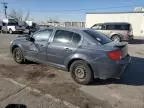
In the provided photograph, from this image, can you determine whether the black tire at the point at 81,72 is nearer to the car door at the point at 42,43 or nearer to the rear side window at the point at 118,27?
the car door at the point at 42,43

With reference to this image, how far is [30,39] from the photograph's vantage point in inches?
295

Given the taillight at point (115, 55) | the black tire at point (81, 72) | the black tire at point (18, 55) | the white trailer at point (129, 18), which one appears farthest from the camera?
the white trailer at point (129, 18)

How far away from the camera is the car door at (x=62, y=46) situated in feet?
20.4

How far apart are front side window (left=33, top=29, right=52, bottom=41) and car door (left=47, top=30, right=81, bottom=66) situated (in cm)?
32

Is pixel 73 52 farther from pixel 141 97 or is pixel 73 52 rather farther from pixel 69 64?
pixel 141 97

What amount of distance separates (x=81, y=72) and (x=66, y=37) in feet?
3.95

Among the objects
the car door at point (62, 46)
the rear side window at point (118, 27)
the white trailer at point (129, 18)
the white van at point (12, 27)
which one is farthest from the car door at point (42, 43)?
the white trailer at point (129, 18)

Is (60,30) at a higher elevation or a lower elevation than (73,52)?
higher

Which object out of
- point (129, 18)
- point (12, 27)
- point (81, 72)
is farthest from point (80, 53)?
point (129, 18)

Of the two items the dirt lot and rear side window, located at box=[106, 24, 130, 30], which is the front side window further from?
rear side window, located at box=[106, 24, 130, 30]

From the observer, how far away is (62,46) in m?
6.41

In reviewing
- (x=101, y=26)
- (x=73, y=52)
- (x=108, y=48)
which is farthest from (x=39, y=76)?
(x=101, y=26)

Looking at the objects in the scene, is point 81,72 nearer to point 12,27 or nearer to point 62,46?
point 62,46

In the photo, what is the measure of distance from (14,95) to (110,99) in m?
2.31
